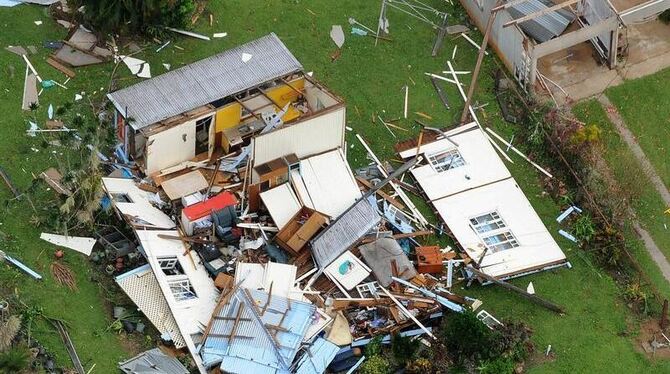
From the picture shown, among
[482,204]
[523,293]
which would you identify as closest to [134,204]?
[482,204]

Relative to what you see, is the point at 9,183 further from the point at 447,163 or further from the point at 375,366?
the point at 447,163

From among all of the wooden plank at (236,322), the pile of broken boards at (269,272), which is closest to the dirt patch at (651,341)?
the pile of broken boards at (269,272)

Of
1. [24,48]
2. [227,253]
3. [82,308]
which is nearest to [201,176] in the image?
[227,253]

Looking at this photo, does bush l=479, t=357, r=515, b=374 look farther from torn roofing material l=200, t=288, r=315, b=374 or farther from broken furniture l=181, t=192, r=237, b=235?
broken furniture l=181, t=192, r=237, b=235

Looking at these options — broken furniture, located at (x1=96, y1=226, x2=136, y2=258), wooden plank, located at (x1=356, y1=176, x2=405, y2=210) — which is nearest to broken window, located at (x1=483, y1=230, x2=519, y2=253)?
wooden plank, located at (x1=356, y1=176, x2=405, y2=210)

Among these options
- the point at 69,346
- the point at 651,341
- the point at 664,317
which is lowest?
the point at 69,346

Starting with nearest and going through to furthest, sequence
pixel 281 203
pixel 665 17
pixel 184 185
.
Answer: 1. pixel 281 203
2. pixel 184 185
3. pixel 665 17
